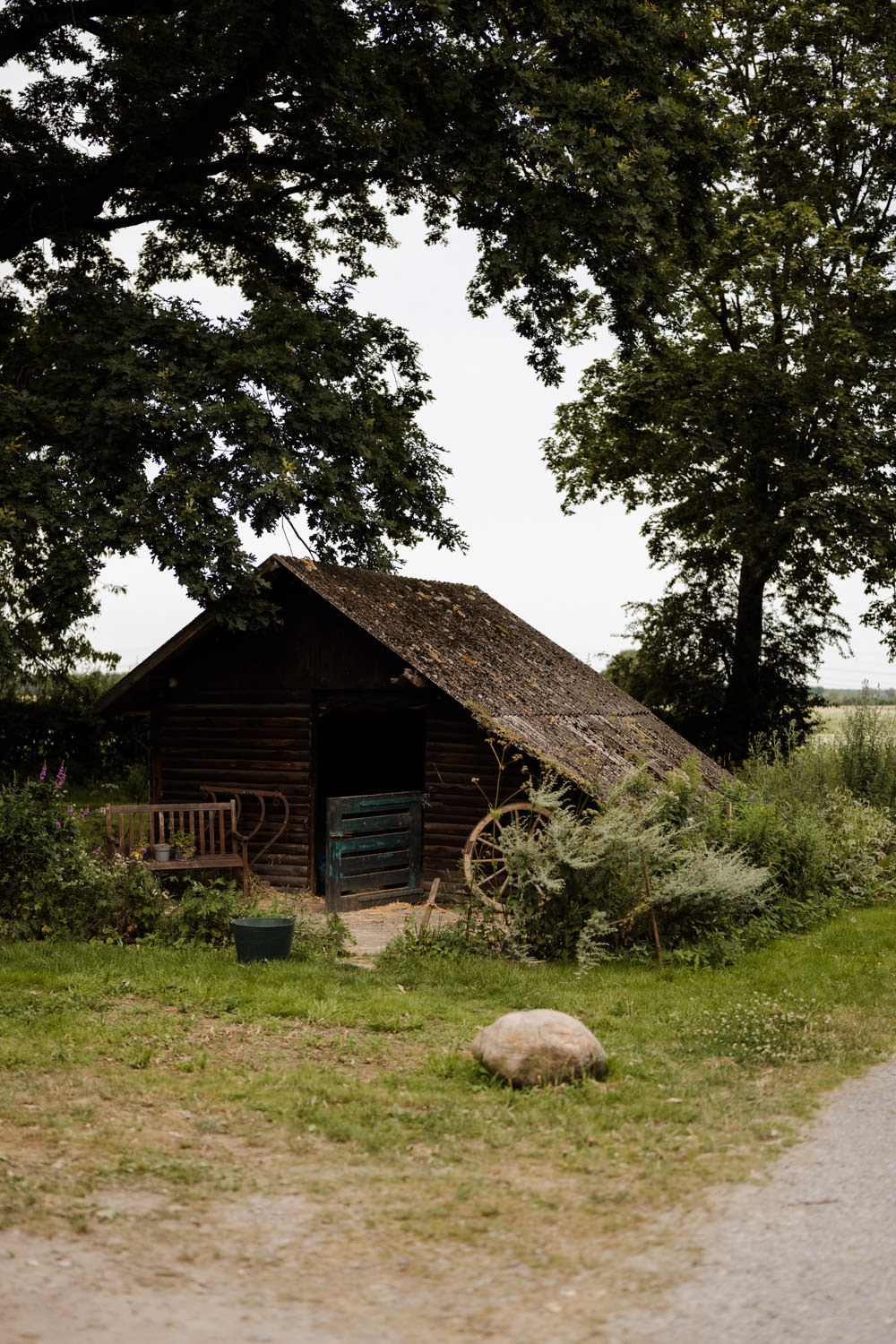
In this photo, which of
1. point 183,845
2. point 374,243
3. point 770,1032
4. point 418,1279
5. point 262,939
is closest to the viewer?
point 418,1279

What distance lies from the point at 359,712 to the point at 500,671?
307 cm

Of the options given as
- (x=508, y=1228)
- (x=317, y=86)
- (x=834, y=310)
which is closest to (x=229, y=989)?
(x=508, y=1228)

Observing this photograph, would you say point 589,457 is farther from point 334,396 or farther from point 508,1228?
point 508,1228

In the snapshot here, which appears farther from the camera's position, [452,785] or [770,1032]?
[452,785]

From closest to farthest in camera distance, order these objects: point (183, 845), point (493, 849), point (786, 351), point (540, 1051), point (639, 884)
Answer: point (540, 1051) < point (639, 884) < point (493, 849) < point (183, 845) < point (786, 351)

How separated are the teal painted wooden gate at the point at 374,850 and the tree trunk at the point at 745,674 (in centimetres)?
1538

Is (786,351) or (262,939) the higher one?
(786,351)

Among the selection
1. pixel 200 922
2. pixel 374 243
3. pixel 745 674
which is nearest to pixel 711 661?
pixel 745 674

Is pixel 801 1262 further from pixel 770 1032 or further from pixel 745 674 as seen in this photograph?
pixel 745 674

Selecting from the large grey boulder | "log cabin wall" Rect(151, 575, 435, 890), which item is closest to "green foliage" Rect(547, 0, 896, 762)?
"log cabin wall" Rect(151, 575, 435, 890)

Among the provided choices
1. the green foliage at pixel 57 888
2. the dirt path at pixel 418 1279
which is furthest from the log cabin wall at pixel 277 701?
the dirt path at pixel 418 1279

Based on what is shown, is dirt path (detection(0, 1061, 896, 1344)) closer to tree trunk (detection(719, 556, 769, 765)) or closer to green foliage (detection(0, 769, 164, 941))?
green foliage (detection(0, 769, 164, 941))

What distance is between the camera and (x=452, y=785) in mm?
15195

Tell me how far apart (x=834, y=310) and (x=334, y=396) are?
44.4ft
